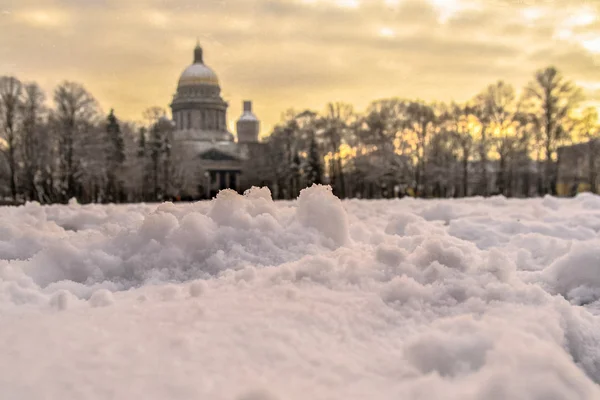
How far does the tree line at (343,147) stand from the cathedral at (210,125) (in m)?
24.3

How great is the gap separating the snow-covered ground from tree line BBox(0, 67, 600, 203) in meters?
38.9

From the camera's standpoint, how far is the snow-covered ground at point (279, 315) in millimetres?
2305

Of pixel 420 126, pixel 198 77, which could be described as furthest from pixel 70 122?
pixel 198 77

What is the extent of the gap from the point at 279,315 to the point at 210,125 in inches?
4383

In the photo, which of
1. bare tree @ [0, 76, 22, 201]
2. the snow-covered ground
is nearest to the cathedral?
bare tree @ [0, 76, 22, 201]

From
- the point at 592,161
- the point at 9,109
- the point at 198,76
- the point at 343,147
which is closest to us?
the point at 9,109

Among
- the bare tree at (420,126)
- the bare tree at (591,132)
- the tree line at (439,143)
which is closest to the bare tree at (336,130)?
the tree line at (439,143)

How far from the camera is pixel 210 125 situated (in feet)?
367

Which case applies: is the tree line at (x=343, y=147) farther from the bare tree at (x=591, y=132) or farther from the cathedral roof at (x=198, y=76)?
the cathedral roof at (x=198, y=76)

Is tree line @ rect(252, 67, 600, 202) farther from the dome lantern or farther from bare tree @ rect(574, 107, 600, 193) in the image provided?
the dome lantern

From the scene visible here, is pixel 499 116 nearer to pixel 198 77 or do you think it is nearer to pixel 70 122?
pixel 70 122

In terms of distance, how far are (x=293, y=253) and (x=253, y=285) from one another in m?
1.10

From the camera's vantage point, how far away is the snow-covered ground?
90.7 inches

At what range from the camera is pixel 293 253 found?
15.2 feet
